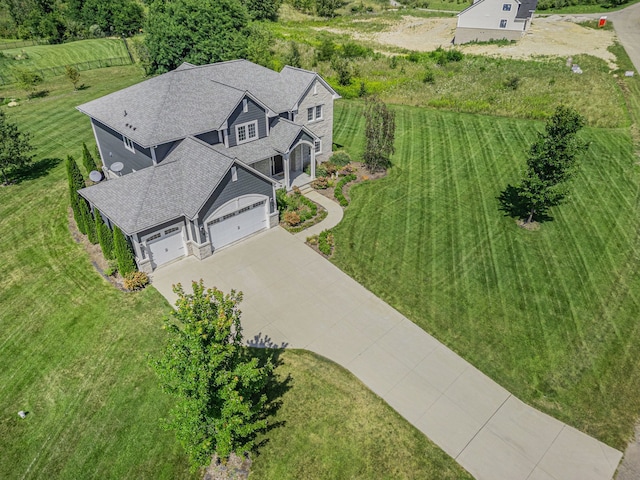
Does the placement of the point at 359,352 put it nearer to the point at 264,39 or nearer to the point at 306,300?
the point at 306,300

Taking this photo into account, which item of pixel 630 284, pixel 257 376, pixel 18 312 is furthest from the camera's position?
pixel 630 284

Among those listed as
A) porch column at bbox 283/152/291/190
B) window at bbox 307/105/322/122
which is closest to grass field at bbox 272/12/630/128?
window at bbox 307/105/322/122

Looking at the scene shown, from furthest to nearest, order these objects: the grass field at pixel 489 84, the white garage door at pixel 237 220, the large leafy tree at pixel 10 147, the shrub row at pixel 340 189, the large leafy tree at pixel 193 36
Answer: the large leafy tree at pixel 193 36 → the grass field at pixel 489 84 → the large leafy tree at pixel 10 147 → the shrub row at pixel 340 189 → the white garage door at pixel 237 220

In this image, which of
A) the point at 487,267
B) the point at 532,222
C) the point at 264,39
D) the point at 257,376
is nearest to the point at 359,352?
the point at 257,376

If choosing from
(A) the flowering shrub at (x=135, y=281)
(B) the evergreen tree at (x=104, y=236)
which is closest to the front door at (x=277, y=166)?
(B) the evergreen tree at (x=104, y=236)

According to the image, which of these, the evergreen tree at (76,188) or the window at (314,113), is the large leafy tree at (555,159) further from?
the evergreen tree at (76,188)

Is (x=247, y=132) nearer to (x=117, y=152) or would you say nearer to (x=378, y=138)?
(x=117, y=152)

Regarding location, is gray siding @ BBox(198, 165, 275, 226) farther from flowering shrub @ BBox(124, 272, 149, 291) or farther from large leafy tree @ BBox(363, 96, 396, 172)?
large leafy tree @ BBox(363, 96, 396, 172)
